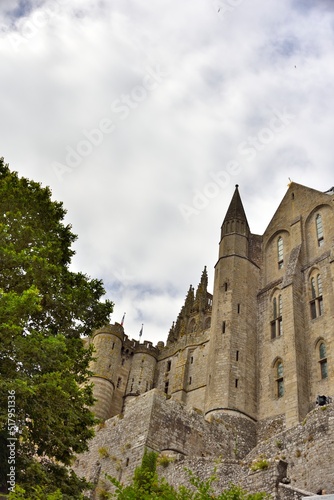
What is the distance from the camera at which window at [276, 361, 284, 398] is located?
28259 millimetres

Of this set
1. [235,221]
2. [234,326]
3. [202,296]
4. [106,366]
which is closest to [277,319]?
[234,326]

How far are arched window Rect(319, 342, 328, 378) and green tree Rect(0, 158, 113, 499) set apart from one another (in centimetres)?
1558

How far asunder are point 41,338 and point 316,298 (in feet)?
69.3

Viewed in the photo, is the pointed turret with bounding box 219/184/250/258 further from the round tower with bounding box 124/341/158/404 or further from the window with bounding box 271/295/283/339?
the round tower with bounding box 124/341/158/404

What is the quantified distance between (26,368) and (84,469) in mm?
14944

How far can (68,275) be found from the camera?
1566 centimetres

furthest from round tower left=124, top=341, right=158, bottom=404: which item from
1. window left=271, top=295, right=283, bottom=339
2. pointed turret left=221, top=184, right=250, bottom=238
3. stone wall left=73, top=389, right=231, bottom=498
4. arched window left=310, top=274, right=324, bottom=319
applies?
arched window left=310, top=274, right=324, bottom=319

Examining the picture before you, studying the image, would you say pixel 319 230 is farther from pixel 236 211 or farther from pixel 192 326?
pixel 192 326

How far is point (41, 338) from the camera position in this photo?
499 inches

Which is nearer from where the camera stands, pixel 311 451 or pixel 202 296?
pixel 311 451

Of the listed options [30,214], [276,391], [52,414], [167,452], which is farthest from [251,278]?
[52,414]

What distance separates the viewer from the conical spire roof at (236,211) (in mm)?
38156

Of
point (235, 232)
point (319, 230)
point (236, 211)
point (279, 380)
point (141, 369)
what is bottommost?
point (279, 380)

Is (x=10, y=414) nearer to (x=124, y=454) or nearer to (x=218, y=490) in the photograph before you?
(x=218, y=490)
